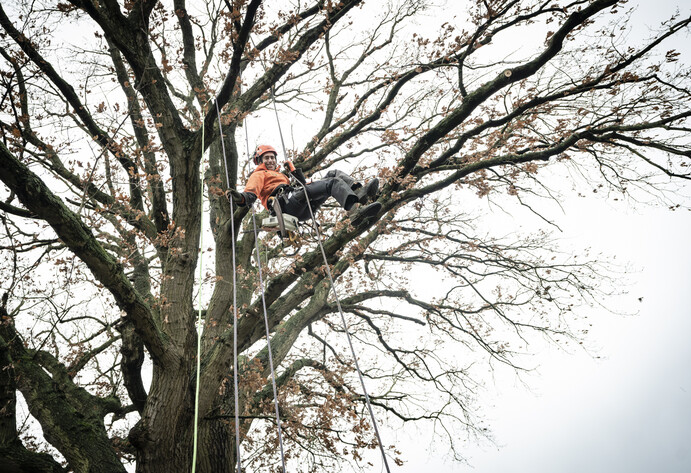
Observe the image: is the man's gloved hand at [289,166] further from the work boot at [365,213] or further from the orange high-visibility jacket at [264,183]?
the work boot at [365,213]

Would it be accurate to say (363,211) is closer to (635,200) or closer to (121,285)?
(121,285)

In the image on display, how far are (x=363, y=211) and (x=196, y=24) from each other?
4.59m

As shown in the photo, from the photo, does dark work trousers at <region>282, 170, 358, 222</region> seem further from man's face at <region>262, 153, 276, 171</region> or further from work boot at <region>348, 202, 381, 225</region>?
Result: man's face at <region>262, 153, 276, 171</region>

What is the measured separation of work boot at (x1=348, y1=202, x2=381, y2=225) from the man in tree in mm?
84

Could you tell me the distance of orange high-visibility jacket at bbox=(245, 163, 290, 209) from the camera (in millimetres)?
4723

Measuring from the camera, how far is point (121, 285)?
10.9 ft

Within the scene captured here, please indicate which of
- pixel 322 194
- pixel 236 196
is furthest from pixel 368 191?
pixel 236 196

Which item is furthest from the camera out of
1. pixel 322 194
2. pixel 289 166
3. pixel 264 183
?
pixel 264 183

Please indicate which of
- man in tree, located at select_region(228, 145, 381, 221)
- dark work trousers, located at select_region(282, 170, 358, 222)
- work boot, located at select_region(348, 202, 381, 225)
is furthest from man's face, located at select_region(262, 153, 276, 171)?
work boot, located at select_region(348, 202, 381, 225)

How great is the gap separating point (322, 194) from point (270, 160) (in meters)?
0.91

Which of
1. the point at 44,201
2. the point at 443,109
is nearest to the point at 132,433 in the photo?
the point at 44,201

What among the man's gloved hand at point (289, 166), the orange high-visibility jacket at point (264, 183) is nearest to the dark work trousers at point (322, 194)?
the orange high-visibility jacket at point (264, 183)

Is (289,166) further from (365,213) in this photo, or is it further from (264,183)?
(365,213)

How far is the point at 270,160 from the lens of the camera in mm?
5039
